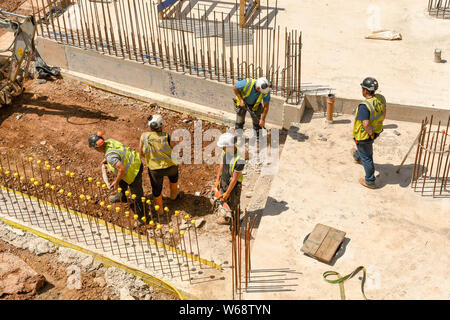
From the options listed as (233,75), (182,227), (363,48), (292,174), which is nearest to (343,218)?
(292,174)

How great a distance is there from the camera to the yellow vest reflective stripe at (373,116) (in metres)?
7.57

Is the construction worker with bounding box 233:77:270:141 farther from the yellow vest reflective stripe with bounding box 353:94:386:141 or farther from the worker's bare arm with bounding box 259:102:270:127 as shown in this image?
the yellow vest reflective stripe with bounding box 353:94:386:141

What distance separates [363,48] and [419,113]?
2.54 meters

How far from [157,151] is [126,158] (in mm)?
470

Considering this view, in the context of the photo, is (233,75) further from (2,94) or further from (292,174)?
(2,94)

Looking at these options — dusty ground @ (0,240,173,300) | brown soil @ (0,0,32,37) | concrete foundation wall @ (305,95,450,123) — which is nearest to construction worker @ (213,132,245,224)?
dusty ground @ (0,240,173,300)

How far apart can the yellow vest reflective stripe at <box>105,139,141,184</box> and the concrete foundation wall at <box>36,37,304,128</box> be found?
297 cm

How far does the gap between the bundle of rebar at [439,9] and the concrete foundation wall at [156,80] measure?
16.5 feet

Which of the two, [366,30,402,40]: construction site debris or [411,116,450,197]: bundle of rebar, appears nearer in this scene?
[411,116,450,197]: bundle of rebar

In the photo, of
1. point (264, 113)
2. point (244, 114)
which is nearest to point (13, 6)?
point (244, 114)

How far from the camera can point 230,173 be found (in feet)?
23.6

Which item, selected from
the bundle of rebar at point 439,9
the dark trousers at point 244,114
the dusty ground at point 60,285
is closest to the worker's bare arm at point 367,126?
the dark trousers at point 244,114

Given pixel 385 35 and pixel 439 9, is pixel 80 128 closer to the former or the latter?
pixel 385 35

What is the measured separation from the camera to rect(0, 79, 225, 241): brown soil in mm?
8969
